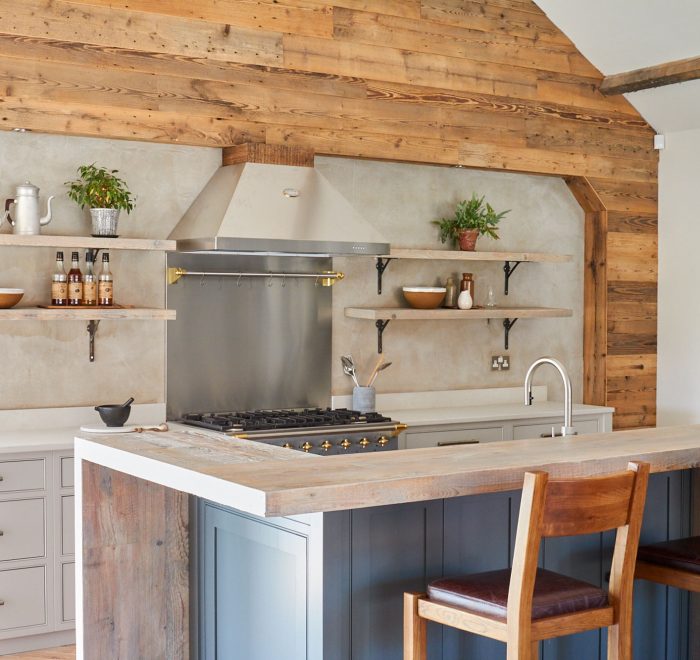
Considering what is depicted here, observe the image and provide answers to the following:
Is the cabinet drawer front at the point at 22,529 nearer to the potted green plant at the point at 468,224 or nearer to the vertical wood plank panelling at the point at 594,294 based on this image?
the potted green plant at the point at 468,224

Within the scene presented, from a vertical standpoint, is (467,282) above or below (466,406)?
above

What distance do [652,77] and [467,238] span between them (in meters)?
1.52

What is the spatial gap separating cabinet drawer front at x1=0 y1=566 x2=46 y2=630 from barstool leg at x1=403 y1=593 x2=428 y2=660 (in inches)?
94.8

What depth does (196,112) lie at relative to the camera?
17.0ft

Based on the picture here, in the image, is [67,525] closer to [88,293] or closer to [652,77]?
[88,293]

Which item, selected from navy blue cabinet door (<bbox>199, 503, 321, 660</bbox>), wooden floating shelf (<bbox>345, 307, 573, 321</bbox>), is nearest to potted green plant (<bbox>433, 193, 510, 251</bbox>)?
wooden floating shelf (<bbox>345, 307, 573, 321</bbox>)

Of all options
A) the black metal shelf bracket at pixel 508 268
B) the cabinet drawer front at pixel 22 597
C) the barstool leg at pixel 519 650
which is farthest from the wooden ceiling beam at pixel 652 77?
the barstool leg at pixel 519 650

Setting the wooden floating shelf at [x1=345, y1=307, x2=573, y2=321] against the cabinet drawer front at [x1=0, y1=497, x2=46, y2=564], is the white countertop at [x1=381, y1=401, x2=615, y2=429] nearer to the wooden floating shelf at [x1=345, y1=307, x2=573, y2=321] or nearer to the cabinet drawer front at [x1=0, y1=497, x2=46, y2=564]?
the wooden floating shelf at [x1=345, y1=307, x2=573, y2=321]

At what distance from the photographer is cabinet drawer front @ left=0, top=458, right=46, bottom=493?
4.38 metres

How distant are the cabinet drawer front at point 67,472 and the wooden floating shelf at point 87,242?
0.96m

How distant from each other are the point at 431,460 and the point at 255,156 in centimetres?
286

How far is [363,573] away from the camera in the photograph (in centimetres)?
266

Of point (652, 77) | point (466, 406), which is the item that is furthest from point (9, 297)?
point (652, 77)

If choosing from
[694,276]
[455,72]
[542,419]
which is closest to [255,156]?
[455,72]
